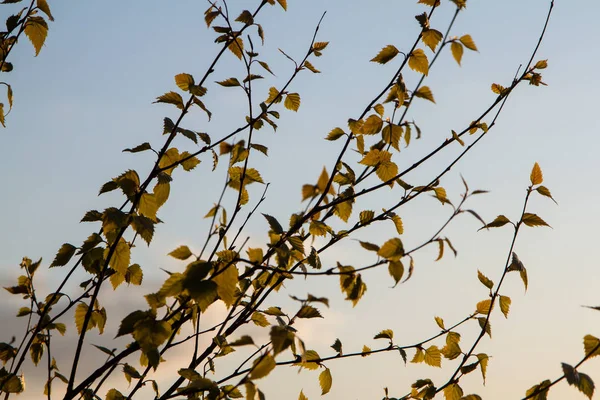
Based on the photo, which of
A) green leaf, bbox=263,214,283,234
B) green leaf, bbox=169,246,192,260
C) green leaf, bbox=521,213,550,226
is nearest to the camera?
green leaf, bbox=169,246,192,260

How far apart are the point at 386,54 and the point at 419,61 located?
0.55 ft

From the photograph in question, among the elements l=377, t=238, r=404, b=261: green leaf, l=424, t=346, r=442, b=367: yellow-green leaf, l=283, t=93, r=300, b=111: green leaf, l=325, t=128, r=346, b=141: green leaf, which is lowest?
l=377, t=238, r=404, b=261: green leaf

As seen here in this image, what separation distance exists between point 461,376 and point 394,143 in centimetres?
126

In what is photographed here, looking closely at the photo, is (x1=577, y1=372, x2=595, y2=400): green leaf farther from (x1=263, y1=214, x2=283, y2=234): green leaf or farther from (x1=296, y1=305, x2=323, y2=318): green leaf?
(x1=263, y1=214, x2=283, y2=234): green leaf

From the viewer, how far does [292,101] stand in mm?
3295

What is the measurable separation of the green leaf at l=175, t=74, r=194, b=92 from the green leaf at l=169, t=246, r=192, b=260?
2.63 ft

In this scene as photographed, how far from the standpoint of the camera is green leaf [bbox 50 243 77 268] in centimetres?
288

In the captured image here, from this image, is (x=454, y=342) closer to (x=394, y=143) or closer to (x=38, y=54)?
(x=394, y=143)

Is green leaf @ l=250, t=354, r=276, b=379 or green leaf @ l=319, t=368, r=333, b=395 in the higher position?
green leaf @ l=319, t=368, r=333, b=395

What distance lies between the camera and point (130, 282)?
121 inches

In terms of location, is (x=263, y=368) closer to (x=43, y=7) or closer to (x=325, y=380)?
(x=325, y=380)

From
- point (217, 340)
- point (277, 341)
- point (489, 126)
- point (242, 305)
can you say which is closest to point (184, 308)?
point (217, 340)

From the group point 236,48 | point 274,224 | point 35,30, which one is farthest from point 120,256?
point 35,30

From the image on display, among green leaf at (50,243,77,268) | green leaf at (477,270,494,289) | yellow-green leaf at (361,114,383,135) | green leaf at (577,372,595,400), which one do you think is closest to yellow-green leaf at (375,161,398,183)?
yellow-green leaf at (361,114,383,135)
